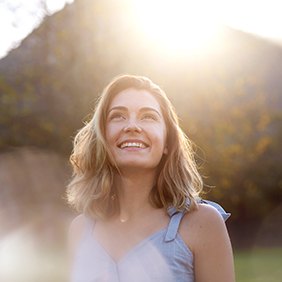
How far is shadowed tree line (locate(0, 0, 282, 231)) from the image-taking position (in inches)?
336

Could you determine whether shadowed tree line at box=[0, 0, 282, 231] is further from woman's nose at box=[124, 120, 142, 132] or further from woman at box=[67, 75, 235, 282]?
woman's nose at box=[124, 120, 142, 132]

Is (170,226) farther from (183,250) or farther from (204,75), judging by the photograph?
(204,75)

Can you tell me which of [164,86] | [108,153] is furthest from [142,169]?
[164,86]

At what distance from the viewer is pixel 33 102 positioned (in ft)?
28.7

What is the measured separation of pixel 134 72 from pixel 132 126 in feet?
21.1

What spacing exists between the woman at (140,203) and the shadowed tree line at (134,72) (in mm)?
5672

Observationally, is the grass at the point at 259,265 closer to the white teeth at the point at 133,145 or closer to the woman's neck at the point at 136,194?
the woman's neck at the point at 136,194

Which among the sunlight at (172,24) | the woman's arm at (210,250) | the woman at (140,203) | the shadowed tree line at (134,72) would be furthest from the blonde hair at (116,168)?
the sunlight at (172,24)

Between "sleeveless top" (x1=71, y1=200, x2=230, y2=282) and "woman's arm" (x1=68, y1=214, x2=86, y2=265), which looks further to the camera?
"woman's arm" (x1=68, y1=214, x2=86, y2=265)

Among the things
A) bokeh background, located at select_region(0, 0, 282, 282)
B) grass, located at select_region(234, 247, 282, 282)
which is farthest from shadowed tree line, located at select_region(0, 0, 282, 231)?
grass, located at select_region(234, 247, 282, 282)

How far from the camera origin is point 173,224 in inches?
82.4

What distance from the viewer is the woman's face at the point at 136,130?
2158 millimetres

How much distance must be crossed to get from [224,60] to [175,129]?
7127 millimetres

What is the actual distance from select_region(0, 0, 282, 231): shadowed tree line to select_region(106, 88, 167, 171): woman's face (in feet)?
18.8
